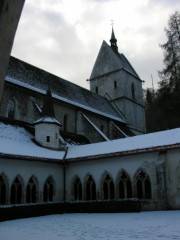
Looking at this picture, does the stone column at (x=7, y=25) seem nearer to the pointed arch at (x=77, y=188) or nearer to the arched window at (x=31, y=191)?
the arched window at (x=31, y=191)

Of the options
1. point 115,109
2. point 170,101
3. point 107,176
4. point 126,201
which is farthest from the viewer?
point 115,109

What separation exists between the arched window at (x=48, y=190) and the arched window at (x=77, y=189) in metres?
1.66

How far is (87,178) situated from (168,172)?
5.98 m

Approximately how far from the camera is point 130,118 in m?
42.1

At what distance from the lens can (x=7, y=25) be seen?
6.57ft

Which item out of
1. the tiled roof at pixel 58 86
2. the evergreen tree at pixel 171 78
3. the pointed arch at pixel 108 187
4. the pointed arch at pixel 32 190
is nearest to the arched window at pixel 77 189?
the pointed arch at pixel 108 187

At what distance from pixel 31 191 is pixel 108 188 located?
497cm

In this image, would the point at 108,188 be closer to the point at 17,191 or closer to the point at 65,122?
the point at 17,191

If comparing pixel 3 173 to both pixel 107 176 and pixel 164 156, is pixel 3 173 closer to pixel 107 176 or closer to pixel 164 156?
pixel 107 176

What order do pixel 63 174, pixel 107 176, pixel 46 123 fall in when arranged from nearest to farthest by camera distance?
pixel 107 176, pixel 63 174, pixel 46 123

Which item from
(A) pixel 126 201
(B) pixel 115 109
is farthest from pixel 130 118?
(A) pixel 126 201

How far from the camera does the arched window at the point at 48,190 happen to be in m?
20.8

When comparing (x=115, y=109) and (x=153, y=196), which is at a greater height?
(x=115, y=109)

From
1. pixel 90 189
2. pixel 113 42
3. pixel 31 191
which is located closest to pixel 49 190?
pixel 31 191
